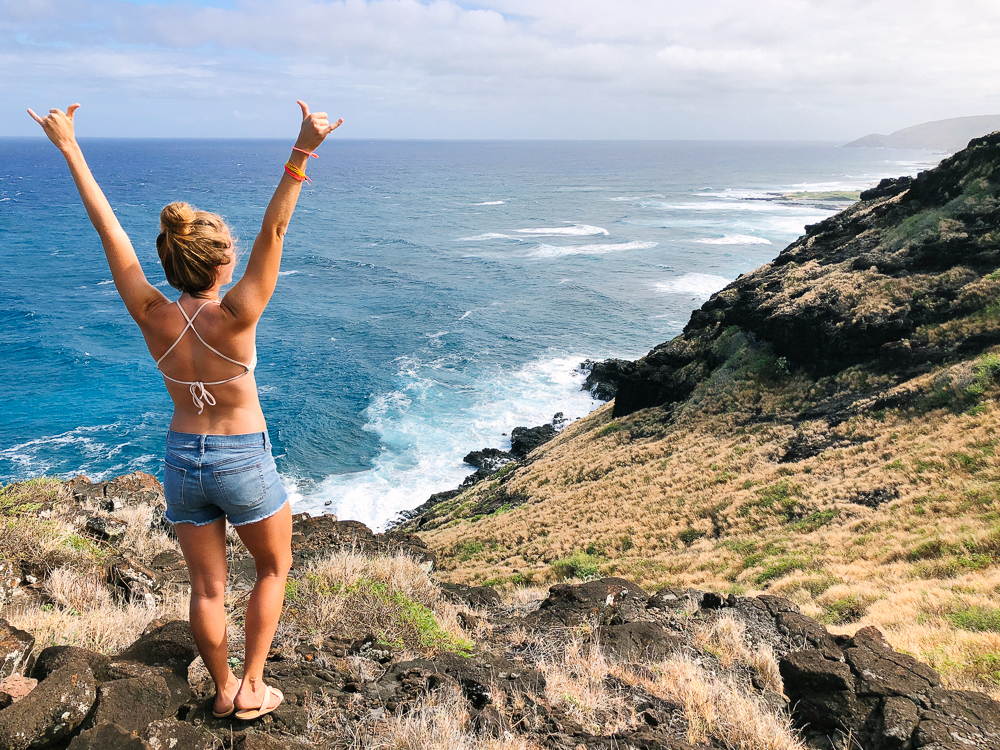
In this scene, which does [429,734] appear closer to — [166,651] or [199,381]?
[166,651]

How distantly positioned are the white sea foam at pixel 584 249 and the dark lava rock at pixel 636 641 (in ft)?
256

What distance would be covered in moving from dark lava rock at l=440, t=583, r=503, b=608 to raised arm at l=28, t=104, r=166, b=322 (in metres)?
6.47

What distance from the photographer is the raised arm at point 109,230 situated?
3027 millimetres

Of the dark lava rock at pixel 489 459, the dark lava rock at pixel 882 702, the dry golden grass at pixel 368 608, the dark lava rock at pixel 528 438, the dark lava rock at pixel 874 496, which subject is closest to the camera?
the dark lava rock at pixel 882 702

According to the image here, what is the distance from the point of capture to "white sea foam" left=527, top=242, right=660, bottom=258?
8388 cm

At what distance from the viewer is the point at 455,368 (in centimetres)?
4644

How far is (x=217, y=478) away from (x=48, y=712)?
1522 millimetres

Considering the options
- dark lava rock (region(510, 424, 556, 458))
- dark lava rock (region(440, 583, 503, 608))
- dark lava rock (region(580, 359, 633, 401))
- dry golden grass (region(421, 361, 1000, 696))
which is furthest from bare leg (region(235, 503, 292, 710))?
dark lava rock (region(580, 359, 633, 401))

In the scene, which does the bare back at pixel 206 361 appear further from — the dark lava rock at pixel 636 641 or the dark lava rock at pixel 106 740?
the dark lava rock at pixel 636 641

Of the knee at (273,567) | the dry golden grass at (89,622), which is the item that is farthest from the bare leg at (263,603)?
the dry golden grass at (89,622)

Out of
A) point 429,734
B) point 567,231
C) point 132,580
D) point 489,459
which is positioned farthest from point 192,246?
point 567,231

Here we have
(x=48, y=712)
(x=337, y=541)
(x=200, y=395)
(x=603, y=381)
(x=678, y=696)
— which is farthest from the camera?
(x=603, y=381)

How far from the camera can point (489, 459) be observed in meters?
34.5

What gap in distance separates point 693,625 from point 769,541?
8904mm
